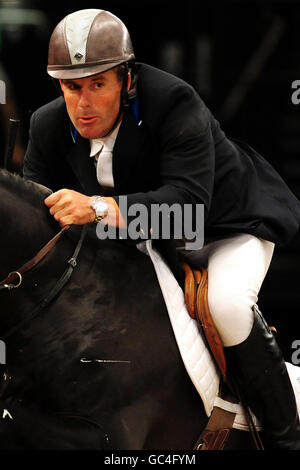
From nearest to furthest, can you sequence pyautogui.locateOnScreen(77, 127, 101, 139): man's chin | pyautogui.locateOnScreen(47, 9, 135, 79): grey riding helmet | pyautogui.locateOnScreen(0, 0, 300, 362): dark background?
1. pyautogui.locateOnScreen(47, 9, 135, 79): grey riding helmet
2. pyautogui.locateOnScreen(77, 127, 101, 139): man's chin
3. pyautogui.locateOnScreen(0, 0, 300, 362): dark background

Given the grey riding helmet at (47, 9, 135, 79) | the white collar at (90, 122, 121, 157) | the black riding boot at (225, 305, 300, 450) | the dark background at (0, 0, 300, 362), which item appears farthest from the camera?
the dark background at (0, 0, 300, 362)

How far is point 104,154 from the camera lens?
3201 millimetres

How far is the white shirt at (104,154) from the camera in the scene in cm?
319

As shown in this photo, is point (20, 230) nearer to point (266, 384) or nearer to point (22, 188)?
point (22, 188)

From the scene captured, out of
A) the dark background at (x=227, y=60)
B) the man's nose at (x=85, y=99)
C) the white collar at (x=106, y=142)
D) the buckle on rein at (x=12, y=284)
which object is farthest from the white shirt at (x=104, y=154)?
the dark background at (x=227, y=60)

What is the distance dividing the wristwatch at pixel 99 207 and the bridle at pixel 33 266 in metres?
0.12

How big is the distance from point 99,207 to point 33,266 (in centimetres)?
27

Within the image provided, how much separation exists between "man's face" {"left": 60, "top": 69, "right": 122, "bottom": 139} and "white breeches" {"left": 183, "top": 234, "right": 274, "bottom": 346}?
65 centimetres

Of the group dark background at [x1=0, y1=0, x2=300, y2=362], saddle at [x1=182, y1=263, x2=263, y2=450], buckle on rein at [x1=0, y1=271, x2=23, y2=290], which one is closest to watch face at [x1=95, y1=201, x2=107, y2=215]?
buckle on rein at [x1=0, y1=271, x2=23, y2=290]

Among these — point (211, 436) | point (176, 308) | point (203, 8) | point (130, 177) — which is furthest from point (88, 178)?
point (203, 8)

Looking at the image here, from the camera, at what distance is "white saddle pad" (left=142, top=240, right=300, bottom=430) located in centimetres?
316

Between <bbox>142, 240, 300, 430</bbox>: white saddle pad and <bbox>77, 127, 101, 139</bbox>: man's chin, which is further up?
<bbox>77, 127, 101, 139</bbox>: man's chin

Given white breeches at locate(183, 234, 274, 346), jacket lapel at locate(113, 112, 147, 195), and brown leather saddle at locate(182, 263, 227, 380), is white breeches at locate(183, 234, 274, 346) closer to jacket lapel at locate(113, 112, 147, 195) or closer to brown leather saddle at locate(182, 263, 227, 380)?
brown leather saddle at locate(182, 263, 227, 380)

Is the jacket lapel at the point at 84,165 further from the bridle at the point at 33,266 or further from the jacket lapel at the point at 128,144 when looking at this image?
the bridle at the point at 33,266
